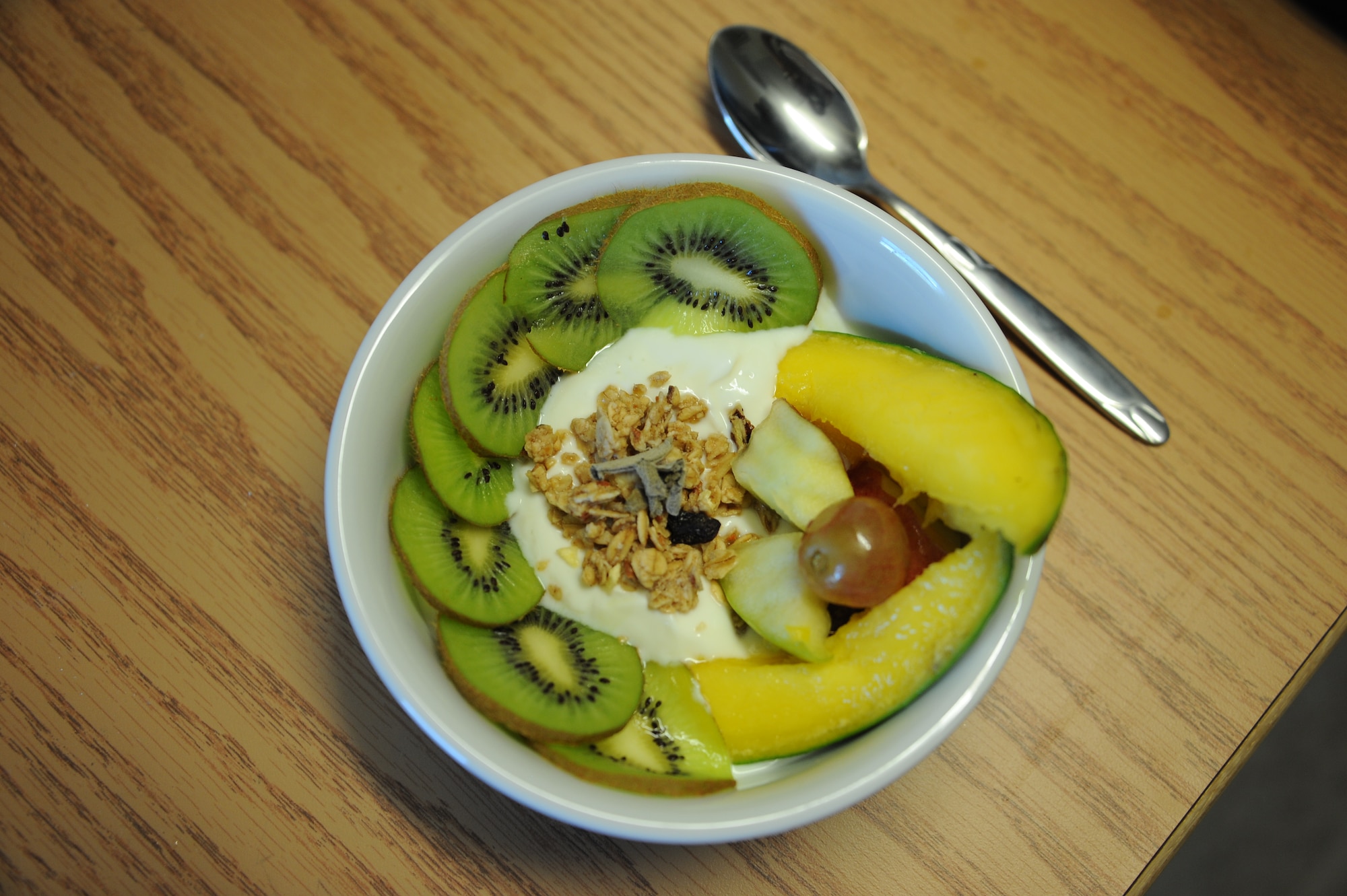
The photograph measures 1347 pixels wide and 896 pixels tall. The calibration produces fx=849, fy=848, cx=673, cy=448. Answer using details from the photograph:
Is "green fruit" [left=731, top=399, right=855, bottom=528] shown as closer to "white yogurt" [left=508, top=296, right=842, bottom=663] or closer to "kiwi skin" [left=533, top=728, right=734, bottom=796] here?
"white yogurt" [left=508, top=296, right=842, bottom=663]

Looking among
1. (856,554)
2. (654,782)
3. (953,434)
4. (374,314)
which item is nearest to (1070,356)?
(953,434)

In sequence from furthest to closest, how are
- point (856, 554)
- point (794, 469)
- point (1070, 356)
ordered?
1. point (1070, 356)
2. point (794, 469)
3. point (856, 554)

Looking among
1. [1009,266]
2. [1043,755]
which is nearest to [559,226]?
[1009,266]

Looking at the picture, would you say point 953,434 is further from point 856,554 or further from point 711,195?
point 711,195

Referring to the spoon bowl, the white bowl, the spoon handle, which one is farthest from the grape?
the spoon bowl

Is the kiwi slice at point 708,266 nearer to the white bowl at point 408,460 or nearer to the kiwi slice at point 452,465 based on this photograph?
the white bowl at point 408,460

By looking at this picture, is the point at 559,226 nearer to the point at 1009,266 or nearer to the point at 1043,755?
the point at 1009,266
